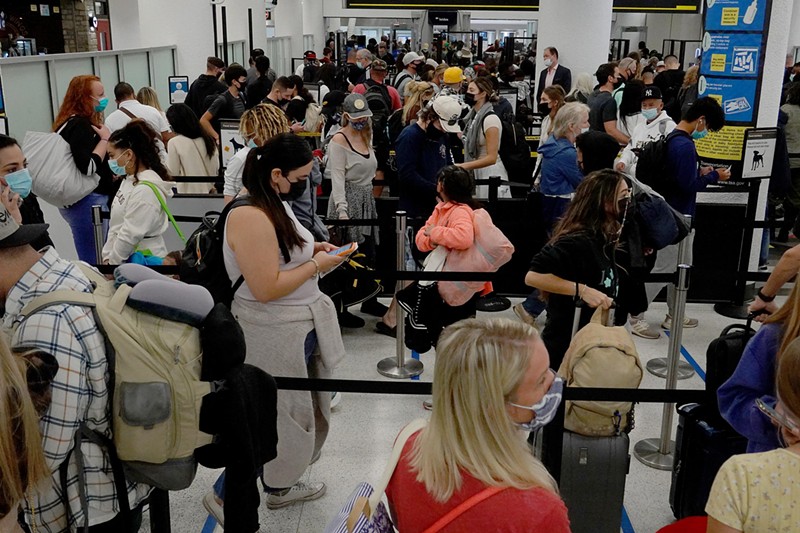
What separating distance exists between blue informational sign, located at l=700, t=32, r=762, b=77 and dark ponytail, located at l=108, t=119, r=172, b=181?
4782mm

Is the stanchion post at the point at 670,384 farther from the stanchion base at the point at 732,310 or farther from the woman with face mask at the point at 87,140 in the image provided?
the woman with face mask at the point at 87,140

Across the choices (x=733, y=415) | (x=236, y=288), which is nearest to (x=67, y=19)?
(x=236, y=288)

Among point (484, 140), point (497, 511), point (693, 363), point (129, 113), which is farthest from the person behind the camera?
point (129, 113)

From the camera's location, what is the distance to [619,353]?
128 inches

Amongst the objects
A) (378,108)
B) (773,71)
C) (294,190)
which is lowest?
(378,108)

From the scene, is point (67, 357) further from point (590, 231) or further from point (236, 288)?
point (590, 231)

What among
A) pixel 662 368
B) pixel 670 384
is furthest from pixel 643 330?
pixel 670 384

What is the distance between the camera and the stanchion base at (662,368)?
5.44 meters

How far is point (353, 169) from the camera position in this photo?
19.8ft

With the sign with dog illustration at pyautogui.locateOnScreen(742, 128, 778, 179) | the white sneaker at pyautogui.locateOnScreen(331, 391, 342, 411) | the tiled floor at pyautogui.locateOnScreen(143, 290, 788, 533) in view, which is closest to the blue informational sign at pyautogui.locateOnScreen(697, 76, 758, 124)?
the sign with dog illustration at pyautogui.locateOnScreen(742, 128, 778, 179)

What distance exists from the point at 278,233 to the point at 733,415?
5.95 feet

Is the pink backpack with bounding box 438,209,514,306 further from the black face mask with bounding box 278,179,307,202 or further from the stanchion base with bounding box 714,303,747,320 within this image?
the stanchion base with bounding box 714,303,747,320

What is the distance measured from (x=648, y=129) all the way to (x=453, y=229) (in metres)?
2.95

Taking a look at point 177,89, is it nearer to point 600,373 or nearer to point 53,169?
point 53,169
